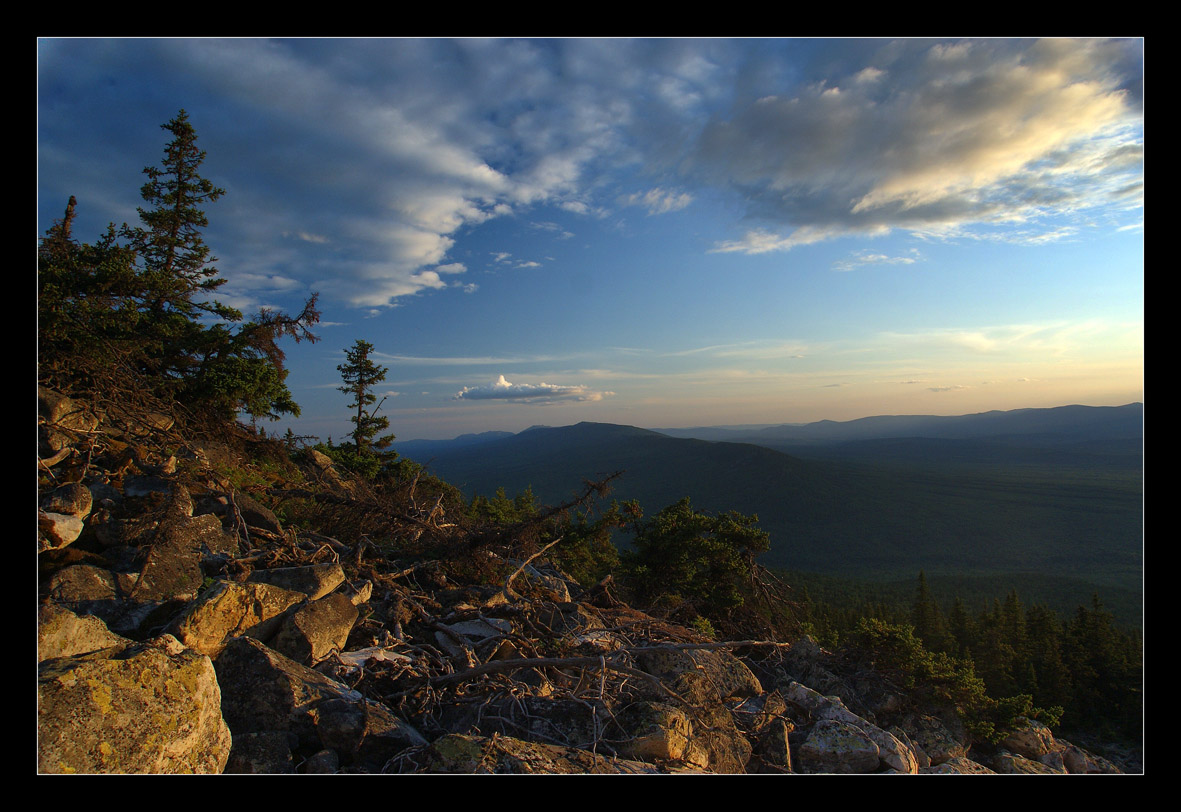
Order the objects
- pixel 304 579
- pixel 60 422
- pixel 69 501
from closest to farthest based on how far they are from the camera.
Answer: pixel 69 501
pixel 304 579
pixel 60 422

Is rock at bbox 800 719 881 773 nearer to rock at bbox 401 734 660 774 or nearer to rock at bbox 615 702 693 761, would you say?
rock at bbox 615 702 693 761

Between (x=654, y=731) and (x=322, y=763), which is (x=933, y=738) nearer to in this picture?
(x=654, y=731)

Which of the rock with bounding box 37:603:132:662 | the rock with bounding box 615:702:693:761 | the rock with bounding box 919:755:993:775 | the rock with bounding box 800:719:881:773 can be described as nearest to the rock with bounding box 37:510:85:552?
the rock with bounding box 37:603:132:662

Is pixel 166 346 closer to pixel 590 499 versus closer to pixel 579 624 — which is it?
pixel 590 499

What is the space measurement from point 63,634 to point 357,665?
8.24 feet

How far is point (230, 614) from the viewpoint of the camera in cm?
518

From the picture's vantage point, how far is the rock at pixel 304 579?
628cm

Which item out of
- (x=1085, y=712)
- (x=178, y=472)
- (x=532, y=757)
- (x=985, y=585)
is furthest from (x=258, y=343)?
(x=985, y=585)

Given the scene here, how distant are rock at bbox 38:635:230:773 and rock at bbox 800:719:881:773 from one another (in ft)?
18.6

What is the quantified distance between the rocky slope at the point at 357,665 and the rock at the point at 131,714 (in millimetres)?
12

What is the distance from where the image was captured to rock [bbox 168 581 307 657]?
15.6 feet

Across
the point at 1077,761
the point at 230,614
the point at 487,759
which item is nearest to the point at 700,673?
the point at 487,759

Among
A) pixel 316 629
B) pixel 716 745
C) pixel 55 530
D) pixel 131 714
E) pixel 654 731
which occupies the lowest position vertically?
pixel 716 745

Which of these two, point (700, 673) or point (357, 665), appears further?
point (700, 673)
